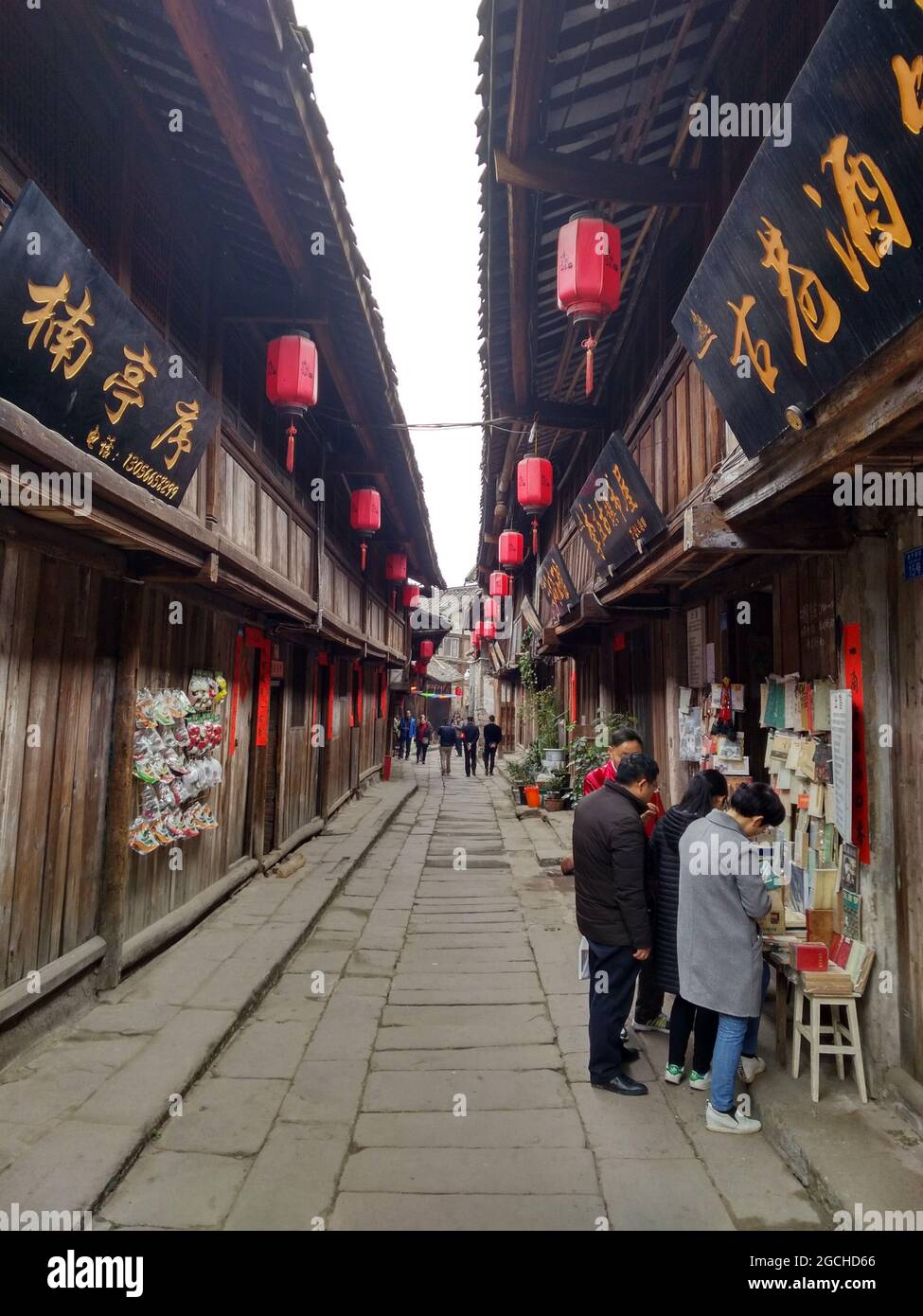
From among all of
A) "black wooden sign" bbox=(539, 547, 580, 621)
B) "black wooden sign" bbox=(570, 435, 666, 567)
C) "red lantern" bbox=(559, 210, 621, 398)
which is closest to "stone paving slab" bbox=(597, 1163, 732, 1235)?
"black wooden sign" bbox=(570, 435, 666, 567)

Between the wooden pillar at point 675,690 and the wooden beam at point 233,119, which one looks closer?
the wooden beam at point 233,119

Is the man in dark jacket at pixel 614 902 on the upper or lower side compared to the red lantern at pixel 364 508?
lower

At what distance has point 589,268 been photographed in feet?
19.1

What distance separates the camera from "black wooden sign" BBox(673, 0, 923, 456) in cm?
234

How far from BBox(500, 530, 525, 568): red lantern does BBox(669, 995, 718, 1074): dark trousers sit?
48.6ft

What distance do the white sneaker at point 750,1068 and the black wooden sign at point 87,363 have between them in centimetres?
511

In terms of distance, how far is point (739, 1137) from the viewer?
3898mm

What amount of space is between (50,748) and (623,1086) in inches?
165

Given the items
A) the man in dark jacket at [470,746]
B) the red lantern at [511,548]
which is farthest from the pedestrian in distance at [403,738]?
the red lantern at [511,548]

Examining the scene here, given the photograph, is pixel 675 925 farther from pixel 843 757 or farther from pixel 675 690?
pixel 675 690

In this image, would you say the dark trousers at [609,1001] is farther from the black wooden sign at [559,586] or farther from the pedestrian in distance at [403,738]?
the pedestrian in distance at [403,738]

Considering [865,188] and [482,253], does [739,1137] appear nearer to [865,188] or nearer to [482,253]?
[865,188]

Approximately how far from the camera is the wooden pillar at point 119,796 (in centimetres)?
548
